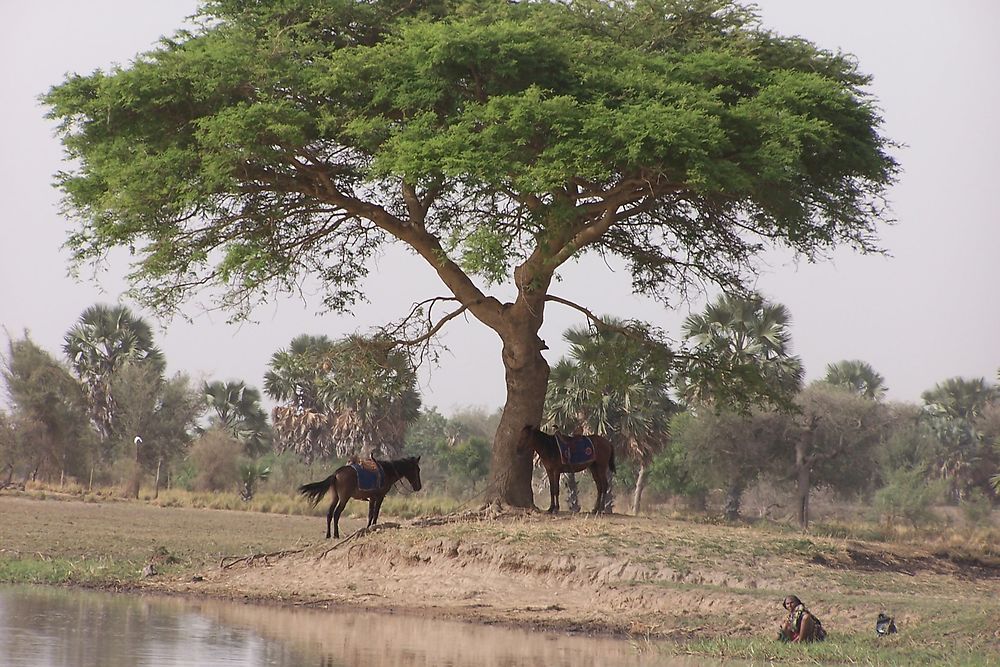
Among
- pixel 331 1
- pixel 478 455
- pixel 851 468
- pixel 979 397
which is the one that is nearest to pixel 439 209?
pixel 331 1

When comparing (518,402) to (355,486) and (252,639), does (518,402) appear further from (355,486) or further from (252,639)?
(252,639)

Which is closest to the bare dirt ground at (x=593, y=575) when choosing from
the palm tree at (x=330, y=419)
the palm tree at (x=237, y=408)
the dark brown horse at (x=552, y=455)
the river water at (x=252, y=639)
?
the dark brown horse at (x=552, y=455)

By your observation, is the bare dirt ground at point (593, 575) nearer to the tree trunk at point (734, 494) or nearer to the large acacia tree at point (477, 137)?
the large acacia tree at point (477, 137)

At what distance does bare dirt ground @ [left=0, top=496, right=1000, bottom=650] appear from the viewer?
16.6 m

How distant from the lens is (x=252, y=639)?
14.9 m

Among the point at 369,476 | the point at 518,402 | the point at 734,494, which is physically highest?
the point at 518,402

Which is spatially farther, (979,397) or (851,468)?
(979,397)

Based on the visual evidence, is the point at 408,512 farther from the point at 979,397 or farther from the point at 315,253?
the point at 979,397

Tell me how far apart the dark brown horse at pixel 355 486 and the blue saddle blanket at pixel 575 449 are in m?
2.51

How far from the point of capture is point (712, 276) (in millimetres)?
25203

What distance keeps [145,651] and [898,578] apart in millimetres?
10828

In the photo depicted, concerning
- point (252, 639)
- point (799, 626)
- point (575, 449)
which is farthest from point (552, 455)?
point (252, 639)

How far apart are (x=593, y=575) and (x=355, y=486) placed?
5228 mm

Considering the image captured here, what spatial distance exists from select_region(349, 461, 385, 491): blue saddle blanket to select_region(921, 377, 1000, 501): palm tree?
53805mm
